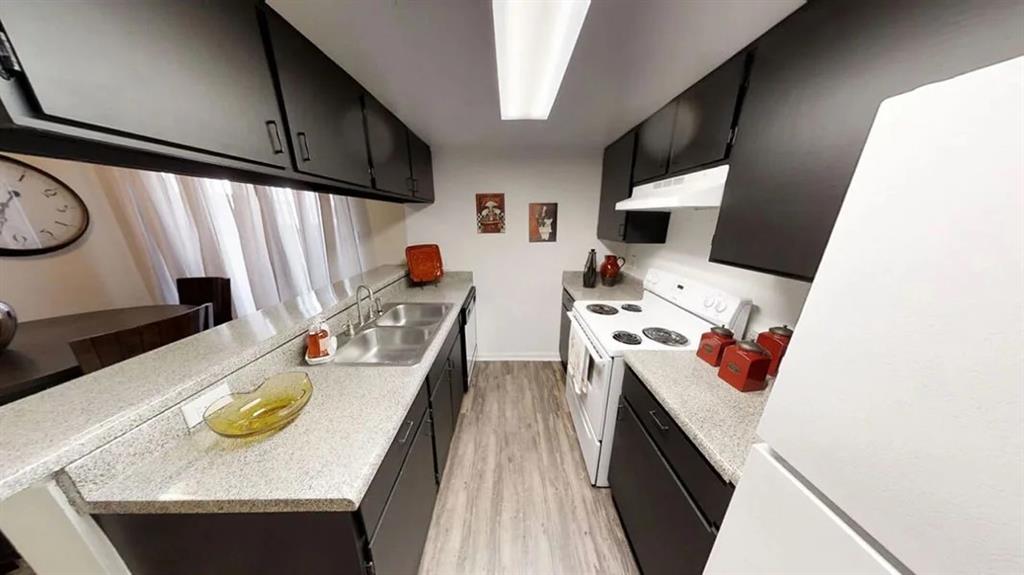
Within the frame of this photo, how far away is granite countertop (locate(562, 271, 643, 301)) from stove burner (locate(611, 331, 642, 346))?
2.29ft

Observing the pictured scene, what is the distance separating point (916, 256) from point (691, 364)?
949mm

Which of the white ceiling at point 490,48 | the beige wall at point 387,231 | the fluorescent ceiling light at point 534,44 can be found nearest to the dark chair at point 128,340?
the beige wall at point 387,231

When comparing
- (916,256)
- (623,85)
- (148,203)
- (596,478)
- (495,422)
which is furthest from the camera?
(148,203)

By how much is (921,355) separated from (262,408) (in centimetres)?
150

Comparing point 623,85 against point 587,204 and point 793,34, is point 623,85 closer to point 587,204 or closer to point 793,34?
point 793,34

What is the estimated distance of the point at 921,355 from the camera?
36 centimetres

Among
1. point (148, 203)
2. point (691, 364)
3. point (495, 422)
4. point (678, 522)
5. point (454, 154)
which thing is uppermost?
point (454, 154)

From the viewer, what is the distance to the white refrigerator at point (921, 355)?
0.30 m

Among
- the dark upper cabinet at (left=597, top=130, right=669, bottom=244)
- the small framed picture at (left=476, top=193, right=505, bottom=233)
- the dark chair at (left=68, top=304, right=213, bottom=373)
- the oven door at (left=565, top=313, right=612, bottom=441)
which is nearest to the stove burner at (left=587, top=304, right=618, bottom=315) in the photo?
the oven door at (left=565, top=313, right=612, bottom=441)

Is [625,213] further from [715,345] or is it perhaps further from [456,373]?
[456,373]

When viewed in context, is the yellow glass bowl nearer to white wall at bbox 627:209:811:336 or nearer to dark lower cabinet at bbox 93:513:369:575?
dark lower cabinet at bbox 93:513:369:575

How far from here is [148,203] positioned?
2.35 metres

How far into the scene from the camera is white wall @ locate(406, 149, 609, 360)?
2523 mm

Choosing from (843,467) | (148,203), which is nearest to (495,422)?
(843,467)
